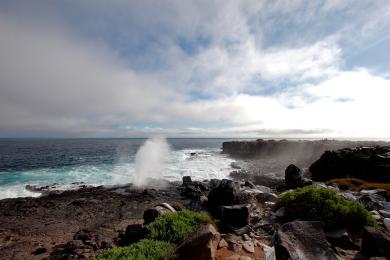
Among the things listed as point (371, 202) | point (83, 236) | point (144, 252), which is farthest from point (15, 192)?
point (371, 202)

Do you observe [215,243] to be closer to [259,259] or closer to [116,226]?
[259,259]

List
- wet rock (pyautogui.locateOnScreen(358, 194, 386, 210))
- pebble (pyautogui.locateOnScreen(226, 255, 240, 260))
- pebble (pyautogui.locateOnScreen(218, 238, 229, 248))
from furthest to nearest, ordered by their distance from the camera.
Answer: wet rock (pyautogui.locateOnScreen(358, 194, 386, 210)) → pebble (pyautogui.locateOnScreen(218, 238, 229, 248)) → pebble (pyautogui.locateOnScreen(226, 255, 240, 260))

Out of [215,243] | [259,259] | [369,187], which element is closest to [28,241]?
[215,243]

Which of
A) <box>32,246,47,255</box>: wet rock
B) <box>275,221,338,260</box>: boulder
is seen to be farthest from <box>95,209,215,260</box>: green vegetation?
<box>32,246,47,255</box>: wet rock

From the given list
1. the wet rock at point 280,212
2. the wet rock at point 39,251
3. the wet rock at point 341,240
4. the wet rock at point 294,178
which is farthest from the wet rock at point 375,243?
the wet rock at point 39,251

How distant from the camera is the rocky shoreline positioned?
219 inches

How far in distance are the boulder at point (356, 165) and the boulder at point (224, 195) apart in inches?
509

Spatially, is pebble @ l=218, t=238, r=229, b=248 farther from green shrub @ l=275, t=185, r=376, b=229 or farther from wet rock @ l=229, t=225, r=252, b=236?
green shrub @ l=275, t=185, r=376, b=229

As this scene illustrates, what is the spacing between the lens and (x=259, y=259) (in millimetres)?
6293

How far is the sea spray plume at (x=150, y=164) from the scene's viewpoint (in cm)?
2866

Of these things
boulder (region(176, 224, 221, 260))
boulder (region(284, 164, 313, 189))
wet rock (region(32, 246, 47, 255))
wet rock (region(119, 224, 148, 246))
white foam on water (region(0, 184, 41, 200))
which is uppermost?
boulder (region(176, 224, 221, 260))

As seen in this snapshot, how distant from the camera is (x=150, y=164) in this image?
36.1 m

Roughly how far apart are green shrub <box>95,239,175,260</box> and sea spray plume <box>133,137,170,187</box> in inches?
781

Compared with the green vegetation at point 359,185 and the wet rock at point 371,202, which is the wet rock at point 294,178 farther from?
the wet rock at point 371,202
